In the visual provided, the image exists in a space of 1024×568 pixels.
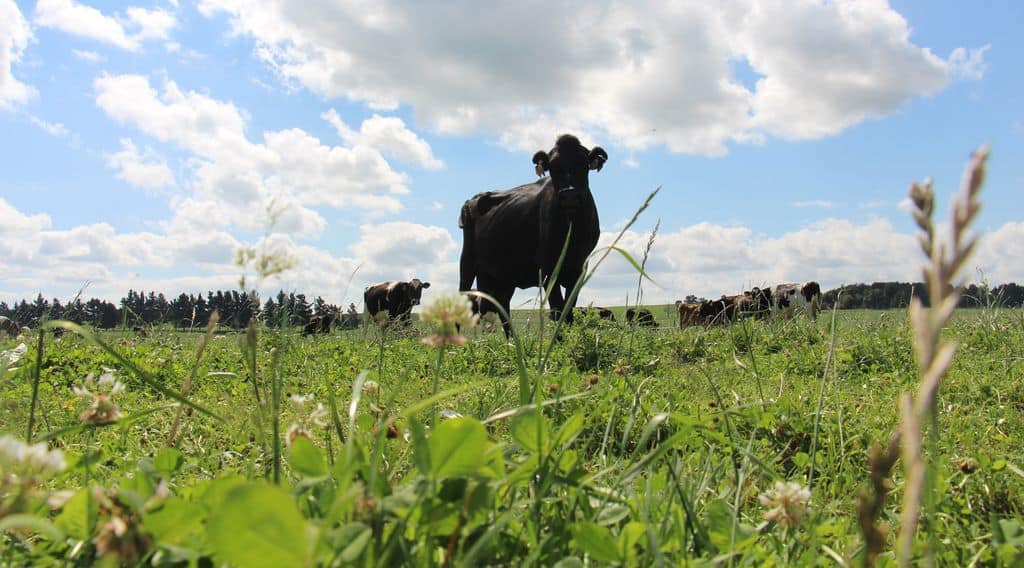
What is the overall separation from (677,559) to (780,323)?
638cm

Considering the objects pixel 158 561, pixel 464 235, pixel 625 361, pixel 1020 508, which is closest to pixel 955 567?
pixel 1020 508

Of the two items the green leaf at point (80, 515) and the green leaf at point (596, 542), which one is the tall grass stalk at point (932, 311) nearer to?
the green leaf at point (596, 542)

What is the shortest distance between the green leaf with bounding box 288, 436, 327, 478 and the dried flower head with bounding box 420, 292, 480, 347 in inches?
9.7

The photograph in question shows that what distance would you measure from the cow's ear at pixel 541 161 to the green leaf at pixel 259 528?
11.5 m

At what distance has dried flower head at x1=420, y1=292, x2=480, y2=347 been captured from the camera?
3.78 ft

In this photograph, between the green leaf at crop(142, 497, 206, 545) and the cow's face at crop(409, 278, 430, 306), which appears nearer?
the green leaf at crop(142, 497, 206, 545)

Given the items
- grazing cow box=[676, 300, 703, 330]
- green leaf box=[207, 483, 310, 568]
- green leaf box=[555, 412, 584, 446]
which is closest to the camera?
green leaf box=[207, 483, 310, 568]

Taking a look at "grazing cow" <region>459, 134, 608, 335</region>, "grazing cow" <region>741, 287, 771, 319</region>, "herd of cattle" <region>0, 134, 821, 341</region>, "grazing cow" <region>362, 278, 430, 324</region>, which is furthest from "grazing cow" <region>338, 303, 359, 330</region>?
"grazing cow" <region>362, 278, 430, 324</region>

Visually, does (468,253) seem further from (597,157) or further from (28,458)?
(28,458)

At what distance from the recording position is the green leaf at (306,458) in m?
1.11

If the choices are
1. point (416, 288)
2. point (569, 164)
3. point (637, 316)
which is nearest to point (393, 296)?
point (416, 288)

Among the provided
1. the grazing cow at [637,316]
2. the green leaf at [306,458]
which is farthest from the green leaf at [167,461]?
the grazing cow at [637,316]

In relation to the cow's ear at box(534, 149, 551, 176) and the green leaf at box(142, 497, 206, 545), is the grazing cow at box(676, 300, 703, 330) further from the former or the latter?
the green leaf at box(142, 497, 206, 545)

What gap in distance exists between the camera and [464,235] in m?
15.7
